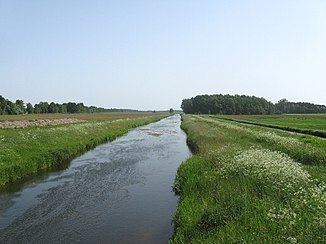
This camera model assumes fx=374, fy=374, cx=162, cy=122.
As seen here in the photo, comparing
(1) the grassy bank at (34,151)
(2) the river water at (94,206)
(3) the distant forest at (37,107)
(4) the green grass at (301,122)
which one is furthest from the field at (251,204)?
(3) the distant forest at (37,107)

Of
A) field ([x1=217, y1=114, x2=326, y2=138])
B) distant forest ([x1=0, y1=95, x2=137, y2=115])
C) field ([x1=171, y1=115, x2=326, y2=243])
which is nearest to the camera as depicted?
field ([x1=171, y1=115, x2=326, y2=243])

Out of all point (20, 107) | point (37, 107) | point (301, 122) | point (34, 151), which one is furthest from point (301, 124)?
point (37, 107)

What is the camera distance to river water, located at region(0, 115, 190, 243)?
13.0 meters

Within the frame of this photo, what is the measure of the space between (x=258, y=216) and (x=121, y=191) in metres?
9.95

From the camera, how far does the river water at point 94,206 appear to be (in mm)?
12984

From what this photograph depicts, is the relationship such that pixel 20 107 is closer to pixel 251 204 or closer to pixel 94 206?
pixel 94 206

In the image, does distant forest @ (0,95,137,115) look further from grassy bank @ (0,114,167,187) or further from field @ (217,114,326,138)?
grassy bank @ (0,114,167,187)

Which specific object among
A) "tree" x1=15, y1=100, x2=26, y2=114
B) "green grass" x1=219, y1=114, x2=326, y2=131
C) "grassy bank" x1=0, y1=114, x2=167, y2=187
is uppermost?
"tree" x1=15, y1=100, x2=26, y2=114

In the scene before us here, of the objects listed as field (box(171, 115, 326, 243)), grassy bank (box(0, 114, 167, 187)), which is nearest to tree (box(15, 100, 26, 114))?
grassy bank (box(0, 114, 167, 187))

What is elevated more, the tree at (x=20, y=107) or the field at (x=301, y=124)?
the tree at (x=20, y=107)

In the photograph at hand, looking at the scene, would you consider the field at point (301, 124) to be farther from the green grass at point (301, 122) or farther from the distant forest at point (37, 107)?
the distant forest at point (37, 107)

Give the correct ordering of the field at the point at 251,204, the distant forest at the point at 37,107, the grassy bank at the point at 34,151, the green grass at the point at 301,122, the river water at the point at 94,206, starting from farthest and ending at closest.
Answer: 1. the distant forest at the point at 37,107
2. the green grass at the point at 301,122
3. the grassy bank at the point at 34,151
4. the river water at the point at 94,206
5. the field at the point at 251,204

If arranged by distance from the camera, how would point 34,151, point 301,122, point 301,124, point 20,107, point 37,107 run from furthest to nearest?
point 37,107
point 20,107
point 301,122
point 301,124
point 34,151

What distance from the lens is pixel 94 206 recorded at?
16.5 meters
